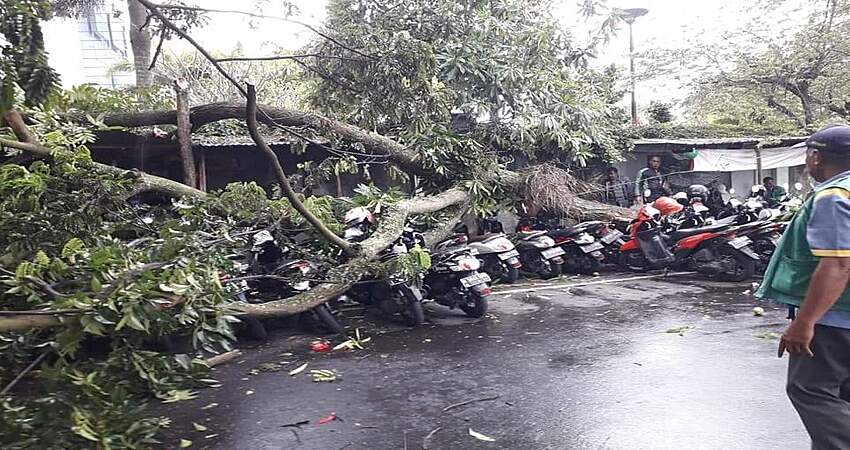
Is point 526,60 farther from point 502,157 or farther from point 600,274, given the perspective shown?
point 600,274

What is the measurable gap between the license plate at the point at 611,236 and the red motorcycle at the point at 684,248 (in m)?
0.21

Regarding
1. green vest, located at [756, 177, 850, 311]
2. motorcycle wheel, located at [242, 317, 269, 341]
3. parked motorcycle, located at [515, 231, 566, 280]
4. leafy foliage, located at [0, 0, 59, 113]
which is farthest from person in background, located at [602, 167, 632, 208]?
leafy foliage, located at [0, 0, 59, 113]

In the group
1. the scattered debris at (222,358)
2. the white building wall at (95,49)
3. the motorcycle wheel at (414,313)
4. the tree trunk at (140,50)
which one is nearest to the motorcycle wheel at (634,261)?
the motorcycle wheel at (414,313)

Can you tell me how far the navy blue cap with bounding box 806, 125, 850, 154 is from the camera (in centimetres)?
276

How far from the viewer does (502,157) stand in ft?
37.1

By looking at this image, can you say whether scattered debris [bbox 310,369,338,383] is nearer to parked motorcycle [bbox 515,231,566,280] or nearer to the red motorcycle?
parked motorcycle [bbox 515,231,566,280]

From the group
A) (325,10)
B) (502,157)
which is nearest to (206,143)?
(325,10)

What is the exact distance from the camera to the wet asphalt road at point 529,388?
3.82 metres

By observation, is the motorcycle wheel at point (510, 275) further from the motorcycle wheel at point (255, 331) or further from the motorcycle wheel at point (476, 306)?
the motorcycle wheel at point (255, 331)

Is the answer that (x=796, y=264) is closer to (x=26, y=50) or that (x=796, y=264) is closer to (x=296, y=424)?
(x=296, y=424)

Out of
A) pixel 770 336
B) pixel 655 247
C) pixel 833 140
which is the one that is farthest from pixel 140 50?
pixel 833 140

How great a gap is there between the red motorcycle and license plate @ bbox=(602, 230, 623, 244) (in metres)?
0.21

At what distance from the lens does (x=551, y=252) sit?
31.2ft

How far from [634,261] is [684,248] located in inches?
46.1
